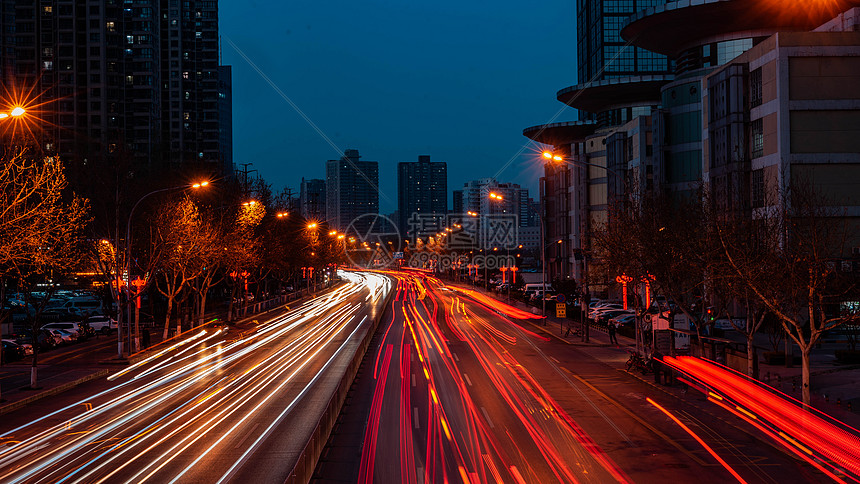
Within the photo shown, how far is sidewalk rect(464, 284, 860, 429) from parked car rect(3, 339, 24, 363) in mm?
29875

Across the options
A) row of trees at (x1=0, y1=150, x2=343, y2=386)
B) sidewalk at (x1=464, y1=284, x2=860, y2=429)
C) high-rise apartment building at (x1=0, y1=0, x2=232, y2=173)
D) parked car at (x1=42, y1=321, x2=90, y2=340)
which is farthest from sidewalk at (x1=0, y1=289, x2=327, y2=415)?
high-rise apartment building at (x1=0, y1=0, x2=232, y2=173)

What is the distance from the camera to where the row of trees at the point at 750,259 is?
2044 cm

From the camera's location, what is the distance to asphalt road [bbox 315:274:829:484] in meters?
15.2

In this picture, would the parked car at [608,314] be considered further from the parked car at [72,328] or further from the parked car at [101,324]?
the parked car at [72,328]

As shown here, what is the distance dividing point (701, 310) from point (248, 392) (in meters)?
19.8

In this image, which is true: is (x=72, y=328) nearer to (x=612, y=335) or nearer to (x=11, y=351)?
(x=11, y=351)

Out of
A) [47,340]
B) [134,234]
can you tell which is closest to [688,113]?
[134,234]

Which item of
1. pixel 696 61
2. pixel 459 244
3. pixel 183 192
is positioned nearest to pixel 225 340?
pixel 183 192

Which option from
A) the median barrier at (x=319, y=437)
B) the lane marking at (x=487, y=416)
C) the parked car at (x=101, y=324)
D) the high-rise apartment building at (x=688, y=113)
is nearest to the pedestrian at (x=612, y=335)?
the high-rise apartment building at (x=688, y=113)

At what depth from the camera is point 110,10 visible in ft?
423

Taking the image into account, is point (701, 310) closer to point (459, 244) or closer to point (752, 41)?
point (752, 41)

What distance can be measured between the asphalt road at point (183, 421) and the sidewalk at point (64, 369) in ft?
2.63

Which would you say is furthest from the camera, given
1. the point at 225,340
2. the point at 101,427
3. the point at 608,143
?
the point at 608,143

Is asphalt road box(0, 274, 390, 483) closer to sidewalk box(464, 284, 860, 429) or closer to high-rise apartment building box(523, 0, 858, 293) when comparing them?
sidewalk box(464, 284, 860, 429)
